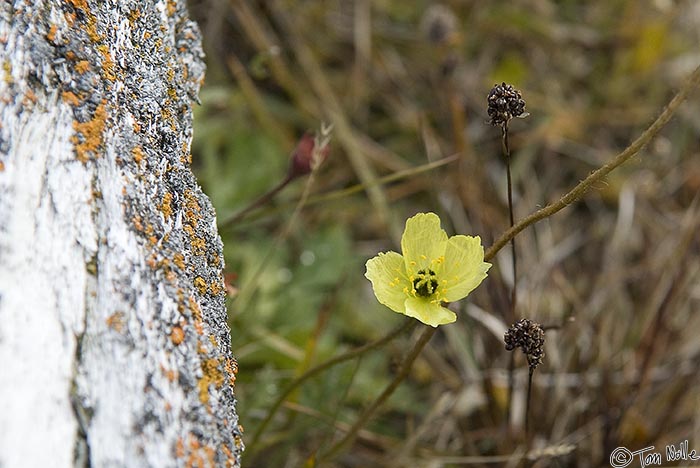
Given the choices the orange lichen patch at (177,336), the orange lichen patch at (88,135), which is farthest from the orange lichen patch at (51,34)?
the orange lichen patch at (177,336)

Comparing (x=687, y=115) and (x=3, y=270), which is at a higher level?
(x=687, y=115)

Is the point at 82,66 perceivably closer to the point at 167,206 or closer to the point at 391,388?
the point at 167,206

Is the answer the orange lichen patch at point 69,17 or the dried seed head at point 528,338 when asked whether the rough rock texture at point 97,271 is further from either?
the dried seed head at point 528,338

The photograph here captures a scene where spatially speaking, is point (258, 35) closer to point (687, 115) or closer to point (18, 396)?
point (687, 115)

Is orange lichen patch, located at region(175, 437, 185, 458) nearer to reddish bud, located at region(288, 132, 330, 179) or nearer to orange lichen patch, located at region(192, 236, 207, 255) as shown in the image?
orange lichen patch, located at region(192, 236, 207, 255)

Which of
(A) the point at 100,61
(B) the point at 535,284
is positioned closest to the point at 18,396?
(A) the point at 100,61

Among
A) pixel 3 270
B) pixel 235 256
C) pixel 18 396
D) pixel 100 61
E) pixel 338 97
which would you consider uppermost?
pixel 338 97
